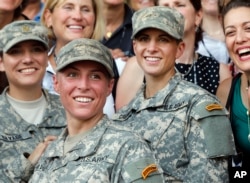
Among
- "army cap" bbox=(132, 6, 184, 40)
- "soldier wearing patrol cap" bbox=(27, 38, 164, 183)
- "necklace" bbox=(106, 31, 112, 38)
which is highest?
"army cap" bbox=(132, 6, 184, 40)

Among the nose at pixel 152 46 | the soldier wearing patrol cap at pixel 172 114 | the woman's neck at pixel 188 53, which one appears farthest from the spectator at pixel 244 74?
the woman's neck at pixel 188 53

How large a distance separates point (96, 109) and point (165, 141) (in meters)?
0.57

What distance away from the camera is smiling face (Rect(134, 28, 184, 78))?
4930 mm

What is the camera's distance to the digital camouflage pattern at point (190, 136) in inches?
180

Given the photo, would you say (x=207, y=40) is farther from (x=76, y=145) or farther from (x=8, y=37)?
(x=76, y=145)

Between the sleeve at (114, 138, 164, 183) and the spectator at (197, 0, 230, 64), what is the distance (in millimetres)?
2611

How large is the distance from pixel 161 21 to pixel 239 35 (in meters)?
0.56

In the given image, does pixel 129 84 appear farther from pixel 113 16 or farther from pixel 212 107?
pixel 113 16

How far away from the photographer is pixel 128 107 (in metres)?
4.99

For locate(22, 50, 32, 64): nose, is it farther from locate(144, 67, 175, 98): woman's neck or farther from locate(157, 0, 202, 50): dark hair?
locate(157, 0, 202, 50): dark hair

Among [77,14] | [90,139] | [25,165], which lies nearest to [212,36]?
[77,14]

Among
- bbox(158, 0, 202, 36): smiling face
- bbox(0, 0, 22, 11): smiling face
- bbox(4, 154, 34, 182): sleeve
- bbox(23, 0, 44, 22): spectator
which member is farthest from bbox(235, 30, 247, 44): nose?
bbox(23, 0, 44, 22): spectator

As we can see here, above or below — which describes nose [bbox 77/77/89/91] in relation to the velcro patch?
above

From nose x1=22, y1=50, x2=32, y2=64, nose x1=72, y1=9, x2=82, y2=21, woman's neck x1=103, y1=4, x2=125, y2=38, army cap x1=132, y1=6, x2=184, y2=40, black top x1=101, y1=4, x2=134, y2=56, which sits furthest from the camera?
woman's neck x1=103, y1=4, x2=125, y2=38
